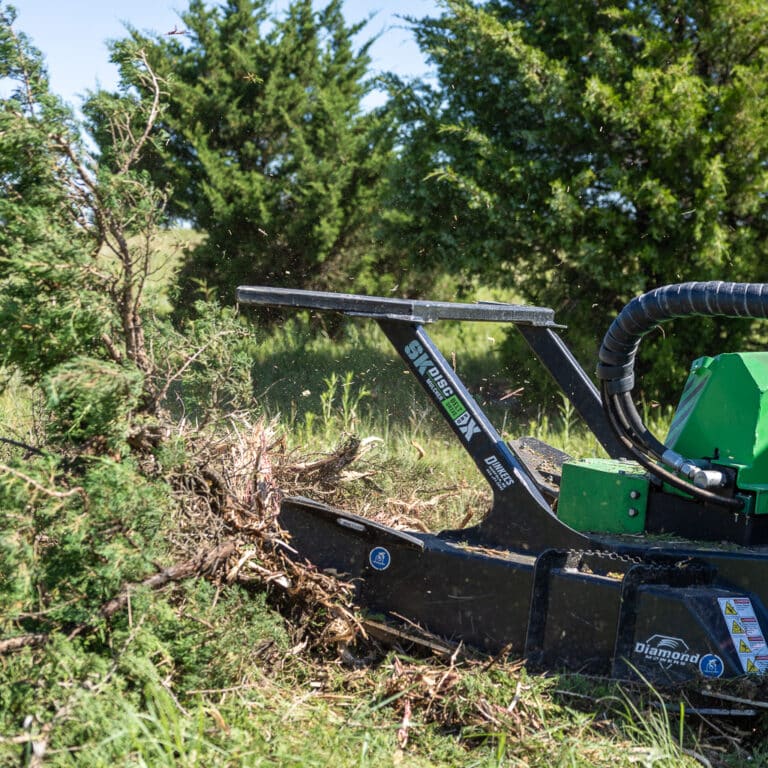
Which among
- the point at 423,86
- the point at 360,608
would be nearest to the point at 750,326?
the point at 423,86

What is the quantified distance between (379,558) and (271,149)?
353 inches

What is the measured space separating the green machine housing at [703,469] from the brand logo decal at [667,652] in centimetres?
58

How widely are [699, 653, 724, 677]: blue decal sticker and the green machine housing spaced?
1.91 feet

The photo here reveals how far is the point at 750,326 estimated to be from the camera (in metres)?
8.36

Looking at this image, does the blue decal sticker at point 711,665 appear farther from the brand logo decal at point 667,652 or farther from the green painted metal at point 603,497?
the green painted metal at point 603,497

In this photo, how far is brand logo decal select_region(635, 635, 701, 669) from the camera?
319 centimetres

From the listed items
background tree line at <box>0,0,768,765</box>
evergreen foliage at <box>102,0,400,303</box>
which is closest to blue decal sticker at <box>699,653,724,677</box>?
background tree line at <box>0,0,768,765</box>

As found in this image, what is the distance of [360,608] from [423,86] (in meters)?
6.88

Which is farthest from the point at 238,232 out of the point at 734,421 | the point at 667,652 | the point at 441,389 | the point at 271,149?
the point at 667,652

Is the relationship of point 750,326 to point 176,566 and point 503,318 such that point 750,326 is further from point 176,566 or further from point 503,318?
point 176,566

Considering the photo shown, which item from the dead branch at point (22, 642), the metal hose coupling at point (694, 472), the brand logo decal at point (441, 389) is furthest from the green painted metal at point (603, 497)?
the dead branch at point (22, 642)

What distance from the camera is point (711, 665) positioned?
3.15 metres

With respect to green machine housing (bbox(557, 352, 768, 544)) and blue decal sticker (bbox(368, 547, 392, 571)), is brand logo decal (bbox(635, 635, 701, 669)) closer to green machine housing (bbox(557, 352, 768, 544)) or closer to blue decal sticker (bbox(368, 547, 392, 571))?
green machine housing (bbox(557, 352, 768, 544))

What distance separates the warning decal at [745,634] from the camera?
3143mm
